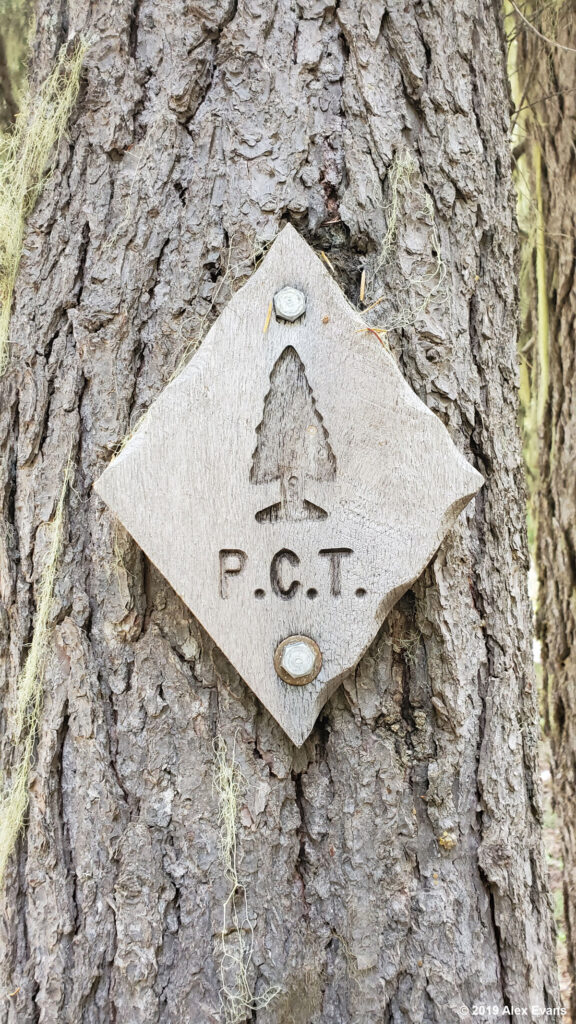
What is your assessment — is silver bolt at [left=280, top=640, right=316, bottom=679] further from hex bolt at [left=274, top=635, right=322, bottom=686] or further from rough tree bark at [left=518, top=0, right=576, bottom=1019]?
rough tree bark at [left=518, top=0, right=576, bottom=1019]

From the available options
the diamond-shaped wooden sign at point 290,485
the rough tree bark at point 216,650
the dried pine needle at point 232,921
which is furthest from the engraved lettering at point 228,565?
the dried pine needle at point 232,921

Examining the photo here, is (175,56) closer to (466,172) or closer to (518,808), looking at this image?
(466,172)

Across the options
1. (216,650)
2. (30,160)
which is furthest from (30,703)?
(30,160)

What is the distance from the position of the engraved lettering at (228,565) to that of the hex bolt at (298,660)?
0.11 meters

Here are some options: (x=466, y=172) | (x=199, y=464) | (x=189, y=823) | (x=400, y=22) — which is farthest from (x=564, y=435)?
(x=189, y=823)

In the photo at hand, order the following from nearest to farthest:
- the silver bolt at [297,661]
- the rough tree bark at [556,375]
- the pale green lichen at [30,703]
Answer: the silver bolt at [297,661], the pale green lichen at [30,703], the rough tree bark at [556,375]

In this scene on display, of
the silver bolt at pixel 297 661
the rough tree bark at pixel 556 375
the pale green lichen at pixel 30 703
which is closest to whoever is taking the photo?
the silver bolt at pixel 297 661

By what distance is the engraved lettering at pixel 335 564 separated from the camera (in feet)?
3.57

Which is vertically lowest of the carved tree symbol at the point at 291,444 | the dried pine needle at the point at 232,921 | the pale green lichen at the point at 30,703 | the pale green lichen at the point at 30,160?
the dried pine needle at the point at 232,921

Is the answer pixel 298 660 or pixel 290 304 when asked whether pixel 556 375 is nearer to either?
pixel 290 304

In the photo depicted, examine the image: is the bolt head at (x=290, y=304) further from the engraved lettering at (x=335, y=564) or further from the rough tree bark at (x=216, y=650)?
the engraved lettering at (x=335, y=564)

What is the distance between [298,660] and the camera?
1.07 meters

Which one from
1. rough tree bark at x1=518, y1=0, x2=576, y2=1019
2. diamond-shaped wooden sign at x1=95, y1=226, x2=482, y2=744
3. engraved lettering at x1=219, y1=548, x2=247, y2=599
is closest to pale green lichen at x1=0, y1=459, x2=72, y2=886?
diamond-shaped wooden sign at x1=95, y1=226, x2=482, y2=744

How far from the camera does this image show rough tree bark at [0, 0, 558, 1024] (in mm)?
1104
